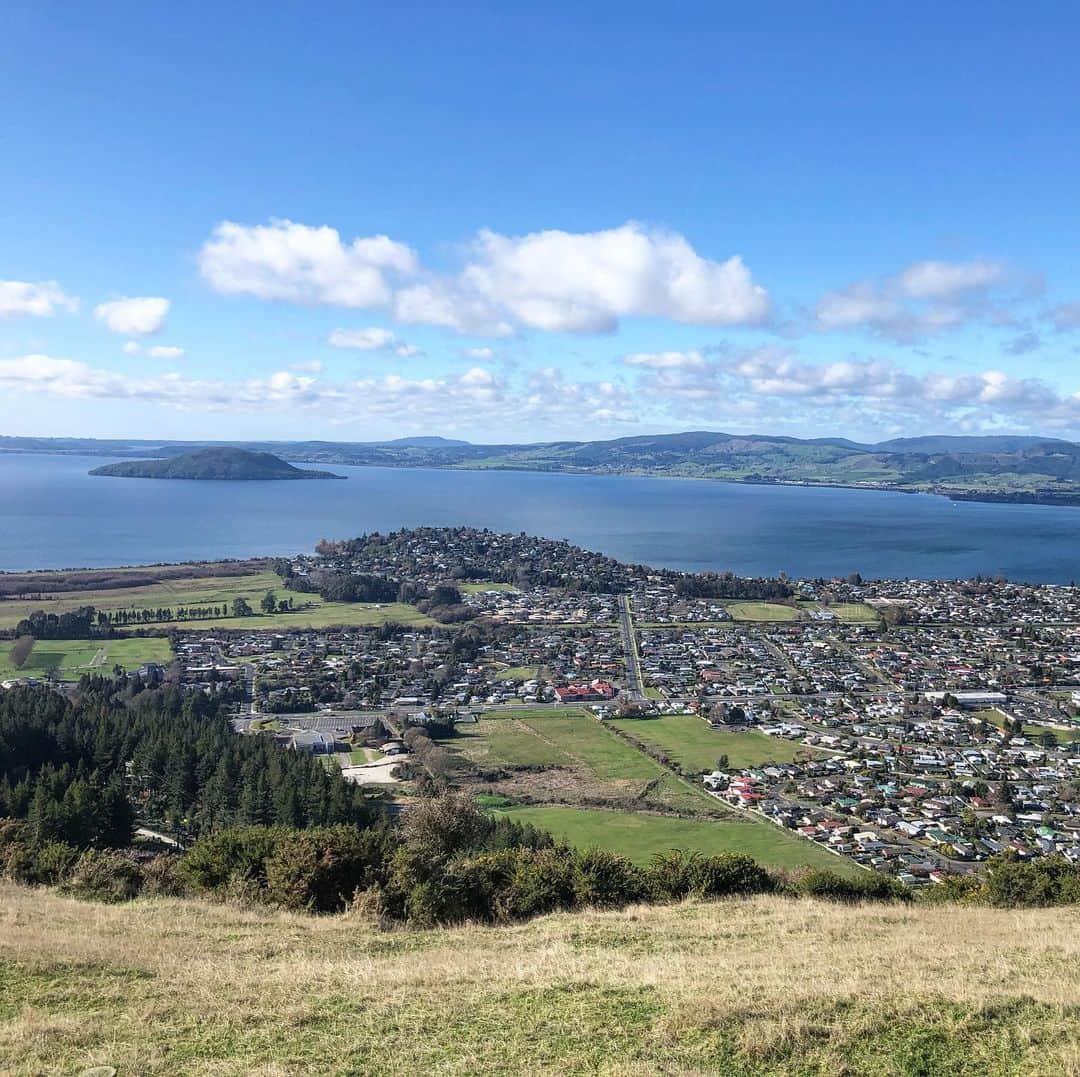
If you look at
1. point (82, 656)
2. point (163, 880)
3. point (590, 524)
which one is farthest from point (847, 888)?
point (590, 524)

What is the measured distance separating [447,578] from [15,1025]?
7186 cm

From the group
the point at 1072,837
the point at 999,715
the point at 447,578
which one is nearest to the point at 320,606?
the point at 447,578

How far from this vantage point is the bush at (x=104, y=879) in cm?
1266

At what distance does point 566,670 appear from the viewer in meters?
47.4

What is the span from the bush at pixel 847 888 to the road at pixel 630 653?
89.4ft

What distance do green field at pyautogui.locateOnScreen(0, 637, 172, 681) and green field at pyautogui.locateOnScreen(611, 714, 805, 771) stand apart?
26989 mm

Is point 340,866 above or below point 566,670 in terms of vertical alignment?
above

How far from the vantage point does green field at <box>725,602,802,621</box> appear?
62.1 metres

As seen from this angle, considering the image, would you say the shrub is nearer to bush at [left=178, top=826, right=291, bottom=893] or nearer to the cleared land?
bush at [left=178, top=826, right=291, bottom=893]

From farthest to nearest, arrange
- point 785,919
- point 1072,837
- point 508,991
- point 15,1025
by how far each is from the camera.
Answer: point 1072,837 < point 785,919 < point 508,991 < point 15,1025

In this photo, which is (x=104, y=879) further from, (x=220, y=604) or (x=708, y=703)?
(x=220, y=604)

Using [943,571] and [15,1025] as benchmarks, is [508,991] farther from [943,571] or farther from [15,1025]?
[943,571]

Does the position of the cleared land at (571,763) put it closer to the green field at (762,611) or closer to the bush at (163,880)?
the bush at (163,880)

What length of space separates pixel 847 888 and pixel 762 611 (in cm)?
5181
